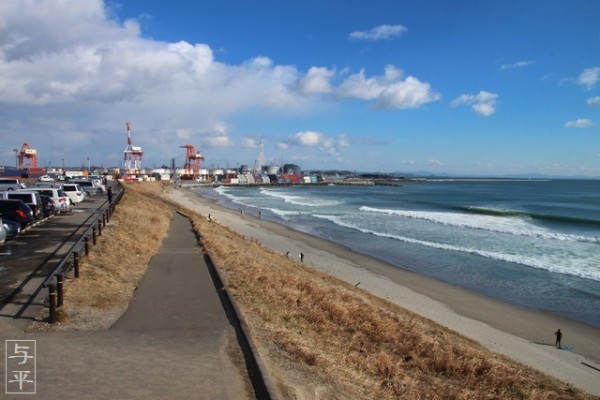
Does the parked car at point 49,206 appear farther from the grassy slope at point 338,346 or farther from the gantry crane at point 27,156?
the gantry crane at point 27,156

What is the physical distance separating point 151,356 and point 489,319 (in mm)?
11909

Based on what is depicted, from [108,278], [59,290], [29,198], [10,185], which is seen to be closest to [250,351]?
[59,290]

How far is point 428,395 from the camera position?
6.10m

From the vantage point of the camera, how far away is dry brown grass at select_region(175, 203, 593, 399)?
591 cm

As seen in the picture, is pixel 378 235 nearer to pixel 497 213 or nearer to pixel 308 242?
pixel 308 242

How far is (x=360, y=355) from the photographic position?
7168 millimetres

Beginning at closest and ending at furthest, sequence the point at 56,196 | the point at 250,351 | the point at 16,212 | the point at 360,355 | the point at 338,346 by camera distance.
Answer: the point at 250,351 < the point at 360,355 < the point at 338,346 < the point at 16,212 < the point at 56,196

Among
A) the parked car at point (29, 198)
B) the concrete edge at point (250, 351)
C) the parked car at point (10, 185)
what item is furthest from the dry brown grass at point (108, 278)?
the parked car at point (10, 185)

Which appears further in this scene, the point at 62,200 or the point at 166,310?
the point at 62,200

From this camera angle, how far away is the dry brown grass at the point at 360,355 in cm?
591

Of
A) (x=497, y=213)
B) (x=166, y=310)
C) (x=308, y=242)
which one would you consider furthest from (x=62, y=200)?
(x=497, y=213)

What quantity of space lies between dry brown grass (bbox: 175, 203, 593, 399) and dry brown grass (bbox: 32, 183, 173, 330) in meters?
2.37

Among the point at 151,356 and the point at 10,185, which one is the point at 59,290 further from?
the point at 10,185

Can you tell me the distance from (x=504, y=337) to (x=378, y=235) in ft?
63.9
